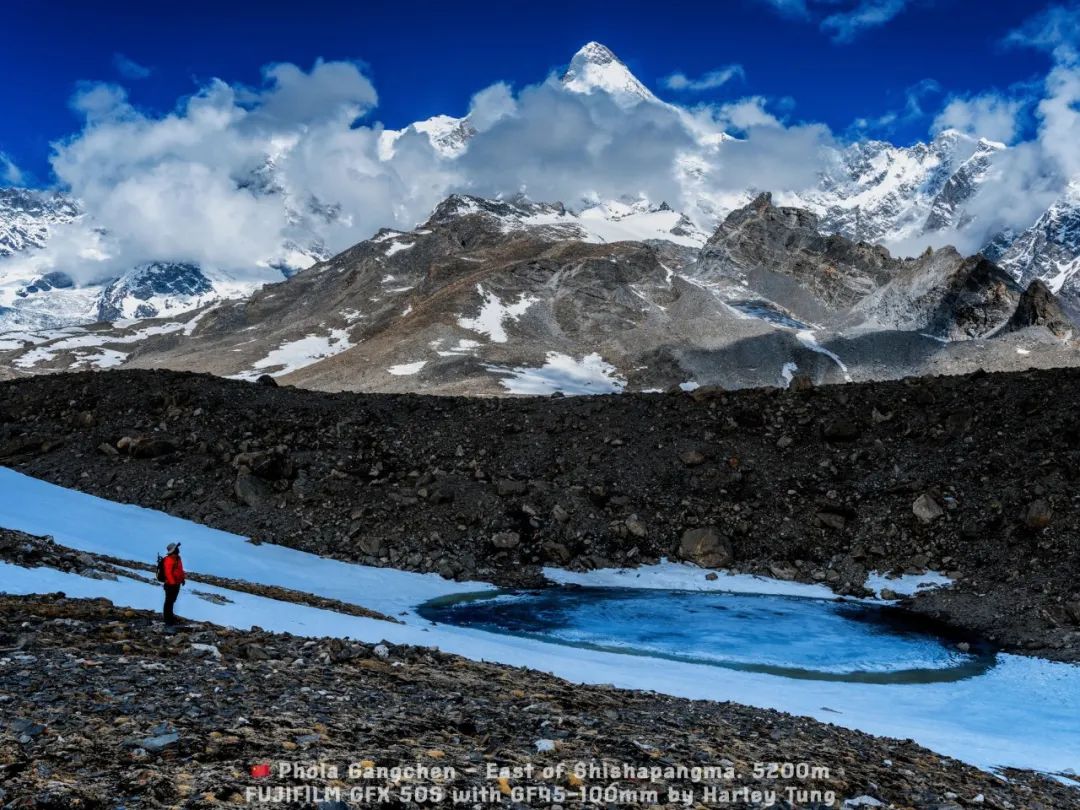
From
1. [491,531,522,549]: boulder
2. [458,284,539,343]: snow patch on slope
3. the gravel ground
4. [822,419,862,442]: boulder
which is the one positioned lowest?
the gravel ground

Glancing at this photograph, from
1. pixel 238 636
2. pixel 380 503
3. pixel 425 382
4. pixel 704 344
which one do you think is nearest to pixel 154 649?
pixel 238 636

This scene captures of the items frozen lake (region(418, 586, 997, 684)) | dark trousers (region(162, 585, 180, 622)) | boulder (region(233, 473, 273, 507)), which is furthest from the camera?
boulder (region(233, 473, 273, 507))

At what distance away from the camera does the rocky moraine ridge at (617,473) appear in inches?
1174

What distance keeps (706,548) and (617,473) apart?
530cm

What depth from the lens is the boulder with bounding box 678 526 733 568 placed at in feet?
101

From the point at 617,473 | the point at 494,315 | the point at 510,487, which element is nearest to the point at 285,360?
the point at 494,315

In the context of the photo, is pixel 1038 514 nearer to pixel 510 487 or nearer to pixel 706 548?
pixel 706 548

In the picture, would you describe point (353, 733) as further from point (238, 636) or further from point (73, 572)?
point (73, 572)

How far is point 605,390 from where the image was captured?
14338 centimetres

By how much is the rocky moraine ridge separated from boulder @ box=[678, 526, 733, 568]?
56 mm

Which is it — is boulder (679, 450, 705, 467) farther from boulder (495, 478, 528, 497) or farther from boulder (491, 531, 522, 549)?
boulder (491, 531, 522, 549)

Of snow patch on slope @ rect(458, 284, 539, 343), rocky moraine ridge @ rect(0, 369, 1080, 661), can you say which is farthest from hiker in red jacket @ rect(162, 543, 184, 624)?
snow patch on slope @ rect(458, 284, 539, 343)

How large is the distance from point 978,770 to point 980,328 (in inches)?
6932

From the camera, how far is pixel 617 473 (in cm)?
3469
